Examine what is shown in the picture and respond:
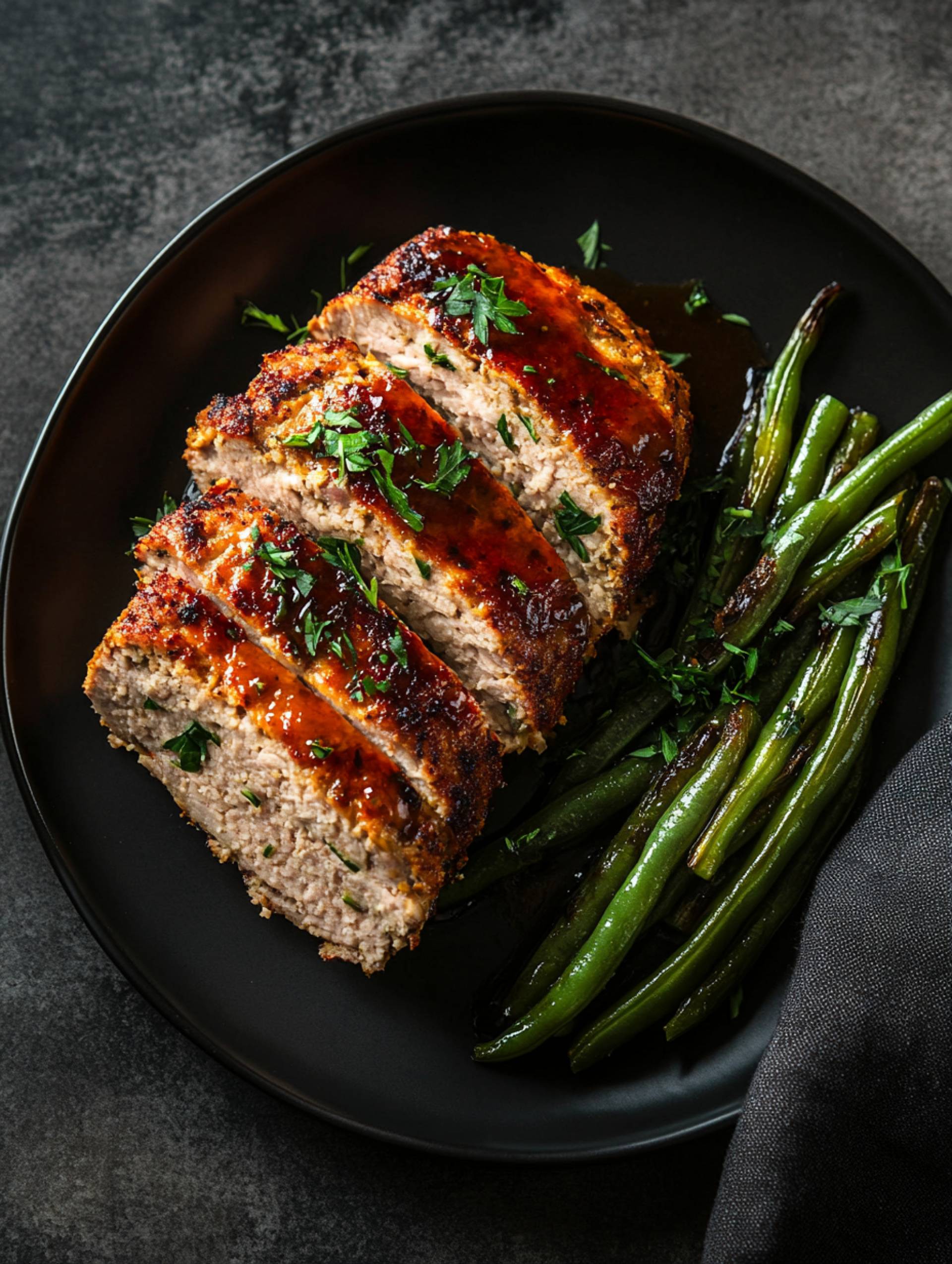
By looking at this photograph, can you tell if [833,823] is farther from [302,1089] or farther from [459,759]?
[302,1089]

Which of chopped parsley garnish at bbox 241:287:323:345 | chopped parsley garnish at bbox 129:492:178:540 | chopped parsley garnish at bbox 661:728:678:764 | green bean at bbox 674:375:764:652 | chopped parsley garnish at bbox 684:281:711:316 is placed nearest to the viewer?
chopped parsley garnish at bbox 661:728:678:764

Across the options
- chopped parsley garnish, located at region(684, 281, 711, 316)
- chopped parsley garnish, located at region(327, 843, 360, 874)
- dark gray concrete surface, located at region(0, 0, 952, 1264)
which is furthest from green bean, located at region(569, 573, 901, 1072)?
dark gray concrete surface, located at region(0, 0, 952, 1264)

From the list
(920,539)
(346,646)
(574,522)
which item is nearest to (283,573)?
(346,646)

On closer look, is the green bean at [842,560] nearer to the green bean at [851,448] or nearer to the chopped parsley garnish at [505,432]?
the green bean at [851,448]

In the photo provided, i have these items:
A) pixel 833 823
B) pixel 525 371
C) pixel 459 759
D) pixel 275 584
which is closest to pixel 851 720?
pixel 833 823

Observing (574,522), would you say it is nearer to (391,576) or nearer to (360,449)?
(391,576)

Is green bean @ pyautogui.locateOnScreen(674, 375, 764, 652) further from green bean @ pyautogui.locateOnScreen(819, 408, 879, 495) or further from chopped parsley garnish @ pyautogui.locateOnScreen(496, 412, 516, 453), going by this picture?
chopped parsley garnish @ pyautogui.locateOnScreen(496, 412, 516, 453)
